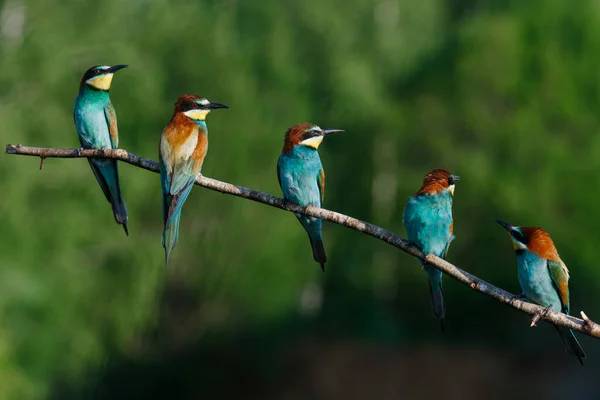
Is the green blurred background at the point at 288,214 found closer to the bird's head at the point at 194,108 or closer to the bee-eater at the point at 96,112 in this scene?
the bee-eater at the point at 96,112

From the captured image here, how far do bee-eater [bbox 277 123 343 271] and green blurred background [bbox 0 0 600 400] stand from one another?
254 inches

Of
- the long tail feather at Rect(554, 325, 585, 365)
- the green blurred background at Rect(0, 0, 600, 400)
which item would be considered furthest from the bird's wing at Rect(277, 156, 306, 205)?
the green blurred background at Rect(0, 0, 600, 400)

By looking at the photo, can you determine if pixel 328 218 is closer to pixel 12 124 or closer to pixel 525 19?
pixel 12 124

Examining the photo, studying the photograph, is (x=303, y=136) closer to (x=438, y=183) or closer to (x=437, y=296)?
(x=438, y=183)

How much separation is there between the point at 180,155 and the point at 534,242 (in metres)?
1.84

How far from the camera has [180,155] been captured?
13.6 ft

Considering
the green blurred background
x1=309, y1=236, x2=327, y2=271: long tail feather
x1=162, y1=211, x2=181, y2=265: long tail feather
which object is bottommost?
the green blurred background

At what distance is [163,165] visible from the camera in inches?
160

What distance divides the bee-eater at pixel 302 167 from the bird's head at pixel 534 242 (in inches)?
36.7

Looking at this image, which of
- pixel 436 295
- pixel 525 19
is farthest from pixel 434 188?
pixel 525 19

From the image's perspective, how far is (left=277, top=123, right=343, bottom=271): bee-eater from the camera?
15.9ft

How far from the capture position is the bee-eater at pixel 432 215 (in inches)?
184

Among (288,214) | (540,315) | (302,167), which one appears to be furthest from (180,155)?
(288,214)

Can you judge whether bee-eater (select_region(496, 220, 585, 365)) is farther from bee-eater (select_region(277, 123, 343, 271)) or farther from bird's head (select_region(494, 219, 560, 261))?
bee-eater (select_region(277, 123, 343, 271))
